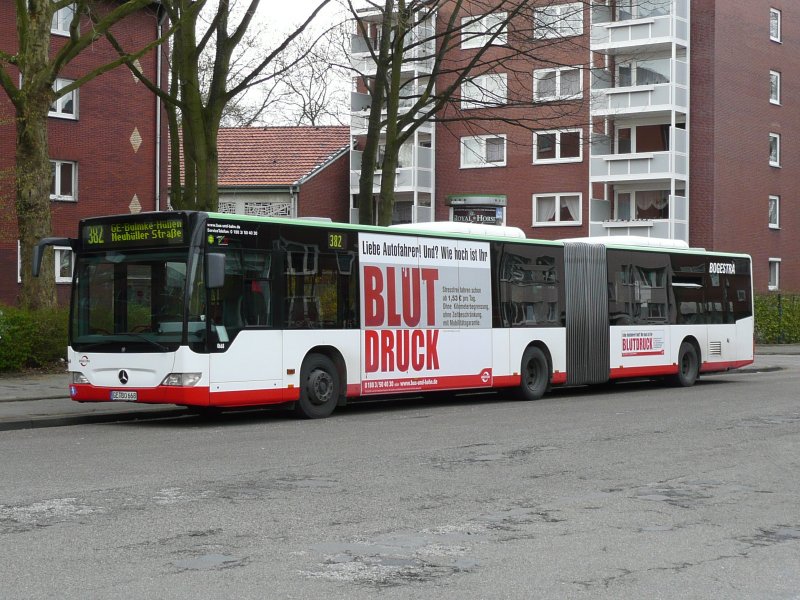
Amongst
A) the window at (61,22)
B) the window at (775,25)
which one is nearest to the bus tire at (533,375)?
the window at (61,22)

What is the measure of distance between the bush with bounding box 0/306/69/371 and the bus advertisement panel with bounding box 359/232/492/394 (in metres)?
7.92

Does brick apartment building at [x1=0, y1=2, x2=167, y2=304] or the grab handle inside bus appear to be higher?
brick apartment building at [x1=0, y1=2, x2=167, y2=304]

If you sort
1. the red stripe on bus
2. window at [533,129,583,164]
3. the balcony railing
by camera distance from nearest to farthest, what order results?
1. the red stripe on bus
2. the balcony railing
3. window at [533,129,583,164]

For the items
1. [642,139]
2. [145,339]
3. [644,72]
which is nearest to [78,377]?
[145,339]

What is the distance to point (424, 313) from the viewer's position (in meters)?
19.0

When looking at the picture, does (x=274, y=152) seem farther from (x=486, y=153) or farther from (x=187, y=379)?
(x=187, y=379)

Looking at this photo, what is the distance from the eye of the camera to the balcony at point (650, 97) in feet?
153

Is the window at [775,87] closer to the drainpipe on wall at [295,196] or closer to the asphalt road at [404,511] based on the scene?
the drainpipe on wall at [295,196]

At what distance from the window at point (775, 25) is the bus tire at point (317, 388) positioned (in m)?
38.6

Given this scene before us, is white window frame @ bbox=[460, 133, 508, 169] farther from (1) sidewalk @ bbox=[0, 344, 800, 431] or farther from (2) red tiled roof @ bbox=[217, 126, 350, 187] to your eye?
(1) sidewalk @ bbox=[0, 344, 800, 431]

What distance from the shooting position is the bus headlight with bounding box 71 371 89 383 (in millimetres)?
16406

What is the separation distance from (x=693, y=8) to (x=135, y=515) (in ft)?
140

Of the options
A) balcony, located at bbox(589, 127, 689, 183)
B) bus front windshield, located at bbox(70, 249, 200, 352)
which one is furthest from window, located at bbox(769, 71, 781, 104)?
bus front windshield, located at bbox(70, 249, 200, 352)

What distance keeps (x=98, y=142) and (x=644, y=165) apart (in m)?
20.5
